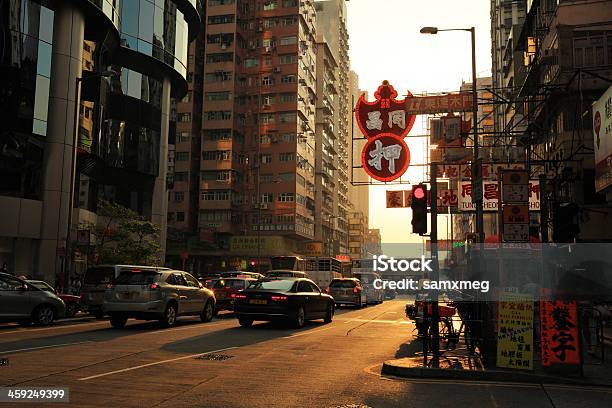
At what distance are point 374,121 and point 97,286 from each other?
11.5m

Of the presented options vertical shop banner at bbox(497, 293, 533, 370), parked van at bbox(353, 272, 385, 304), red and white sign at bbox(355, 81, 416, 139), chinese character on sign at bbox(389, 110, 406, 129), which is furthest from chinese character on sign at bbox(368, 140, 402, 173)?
parked van at bbox(353, 272, 385, 304)

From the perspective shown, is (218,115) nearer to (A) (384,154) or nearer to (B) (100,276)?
(B) (100,276)

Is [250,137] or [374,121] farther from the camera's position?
[250,137]

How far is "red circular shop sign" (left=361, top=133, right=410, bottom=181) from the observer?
20.8 metres

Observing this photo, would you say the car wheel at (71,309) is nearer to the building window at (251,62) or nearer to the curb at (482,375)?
the curb at (482,375)

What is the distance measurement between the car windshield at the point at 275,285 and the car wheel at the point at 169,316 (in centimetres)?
241

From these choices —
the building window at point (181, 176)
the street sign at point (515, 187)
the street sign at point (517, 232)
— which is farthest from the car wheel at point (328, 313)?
the building window at point (181, 176)

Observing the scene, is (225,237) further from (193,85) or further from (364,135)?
(364,135)

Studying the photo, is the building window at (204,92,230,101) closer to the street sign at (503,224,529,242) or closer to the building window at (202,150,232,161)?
the building window at (202,150,232,161)

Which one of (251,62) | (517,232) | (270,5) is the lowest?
(517,232)

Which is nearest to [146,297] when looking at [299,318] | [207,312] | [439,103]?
[207,312]

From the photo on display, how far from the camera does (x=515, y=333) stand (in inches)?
396

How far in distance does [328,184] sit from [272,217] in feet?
86.0

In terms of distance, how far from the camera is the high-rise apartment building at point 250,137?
2982 inches
